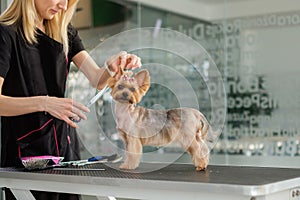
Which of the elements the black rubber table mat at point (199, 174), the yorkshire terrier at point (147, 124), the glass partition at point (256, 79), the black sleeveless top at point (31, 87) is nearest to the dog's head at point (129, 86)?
the yorkshire terrier at point (147, 124)

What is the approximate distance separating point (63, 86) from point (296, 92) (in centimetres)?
185

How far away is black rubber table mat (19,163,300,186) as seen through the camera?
4.39 feet

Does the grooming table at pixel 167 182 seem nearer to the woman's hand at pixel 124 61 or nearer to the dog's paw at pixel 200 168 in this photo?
the dog's paw at pixel 200 168

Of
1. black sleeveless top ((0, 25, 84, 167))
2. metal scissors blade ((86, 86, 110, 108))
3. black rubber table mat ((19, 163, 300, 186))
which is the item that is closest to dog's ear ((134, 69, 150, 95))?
metal scissors blade ((86, 86, 110, 108))

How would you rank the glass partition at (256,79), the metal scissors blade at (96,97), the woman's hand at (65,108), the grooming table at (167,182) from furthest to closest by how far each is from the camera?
the glass partition at (256,79) < the metal scissors blade at (96,97) < the woman's hand at (65,108) < the grooming table at (167,182)

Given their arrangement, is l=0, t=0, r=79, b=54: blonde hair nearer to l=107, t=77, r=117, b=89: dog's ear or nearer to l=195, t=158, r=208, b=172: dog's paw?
l=107, t=77, r=117, b=89: dog's ear

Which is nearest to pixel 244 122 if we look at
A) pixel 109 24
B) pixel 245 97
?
pixel 245 97

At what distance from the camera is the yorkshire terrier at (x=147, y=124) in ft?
5.14

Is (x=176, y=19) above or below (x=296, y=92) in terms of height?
above

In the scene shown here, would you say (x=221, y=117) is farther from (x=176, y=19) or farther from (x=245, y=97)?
(x=176, y=19)

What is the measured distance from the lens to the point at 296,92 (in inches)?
133

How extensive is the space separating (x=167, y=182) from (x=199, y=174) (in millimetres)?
178

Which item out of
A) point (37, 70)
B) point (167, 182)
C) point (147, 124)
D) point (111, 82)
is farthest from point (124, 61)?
point (167, 182)

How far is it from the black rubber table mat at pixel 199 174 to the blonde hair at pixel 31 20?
0.44 m
